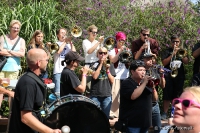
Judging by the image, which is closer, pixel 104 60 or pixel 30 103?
pixel 30 103

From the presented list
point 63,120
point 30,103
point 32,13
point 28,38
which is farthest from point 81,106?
point 32,13

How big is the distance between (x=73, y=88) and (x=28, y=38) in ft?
12.3

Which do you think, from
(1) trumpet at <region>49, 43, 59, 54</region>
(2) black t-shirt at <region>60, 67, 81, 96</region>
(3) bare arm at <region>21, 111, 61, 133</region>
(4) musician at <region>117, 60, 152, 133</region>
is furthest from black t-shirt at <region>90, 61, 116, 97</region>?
(3) bare arm at <region>21, 111, 61, 133</region>

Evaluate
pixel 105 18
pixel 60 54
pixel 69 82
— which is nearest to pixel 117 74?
pixel 60 54

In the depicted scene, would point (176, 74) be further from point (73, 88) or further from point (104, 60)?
point (73, 88)

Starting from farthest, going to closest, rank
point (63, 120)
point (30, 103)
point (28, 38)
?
point (28, 38) → point (63, 120) → point (30, 103)

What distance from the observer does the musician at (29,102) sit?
4.91m

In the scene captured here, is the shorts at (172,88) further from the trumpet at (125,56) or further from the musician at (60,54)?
the musician at (60,54)

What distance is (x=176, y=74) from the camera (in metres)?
9.59

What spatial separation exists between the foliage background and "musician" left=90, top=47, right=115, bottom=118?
6.57 feet

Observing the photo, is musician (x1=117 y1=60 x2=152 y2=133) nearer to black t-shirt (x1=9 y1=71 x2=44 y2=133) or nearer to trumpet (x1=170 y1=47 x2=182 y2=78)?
black t-shirt (x1=9 y1=71 x2=44 y2=133)

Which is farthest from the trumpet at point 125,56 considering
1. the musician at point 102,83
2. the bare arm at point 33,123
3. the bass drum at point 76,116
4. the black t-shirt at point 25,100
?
the bare arm at point 33,123

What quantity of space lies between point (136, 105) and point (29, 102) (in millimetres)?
2058

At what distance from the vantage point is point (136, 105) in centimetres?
657
